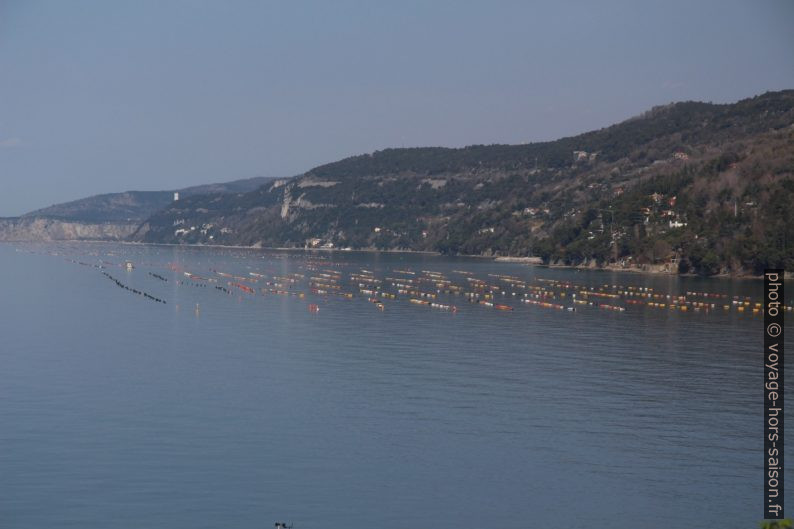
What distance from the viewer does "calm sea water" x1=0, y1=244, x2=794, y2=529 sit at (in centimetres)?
3356

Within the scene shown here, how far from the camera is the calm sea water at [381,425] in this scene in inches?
1321

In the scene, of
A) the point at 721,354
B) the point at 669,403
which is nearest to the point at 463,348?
the point at 721,354

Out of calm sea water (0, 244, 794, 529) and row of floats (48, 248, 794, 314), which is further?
row of floats (48, 248, 794, 314)

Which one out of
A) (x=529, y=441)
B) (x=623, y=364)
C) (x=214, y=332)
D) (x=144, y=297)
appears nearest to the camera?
(x=529, y=441)

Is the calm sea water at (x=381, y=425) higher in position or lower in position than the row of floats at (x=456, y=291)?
lower

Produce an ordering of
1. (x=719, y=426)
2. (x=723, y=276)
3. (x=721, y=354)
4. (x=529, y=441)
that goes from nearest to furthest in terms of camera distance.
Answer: (x=529, y=441) < (x=719, y=426) < (x=721, y=354) < (x=723, y=276)

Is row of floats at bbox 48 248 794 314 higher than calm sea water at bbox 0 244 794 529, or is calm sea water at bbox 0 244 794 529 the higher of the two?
row of floats at bbox 48 248 794 314

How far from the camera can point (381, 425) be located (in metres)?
43.8

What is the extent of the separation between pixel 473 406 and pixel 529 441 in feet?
22.3

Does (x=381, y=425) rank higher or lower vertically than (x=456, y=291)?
lower

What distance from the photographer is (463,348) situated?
68000 millimetres

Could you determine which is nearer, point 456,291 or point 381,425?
point 381,425

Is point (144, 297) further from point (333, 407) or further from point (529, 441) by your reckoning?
point (529, 441)

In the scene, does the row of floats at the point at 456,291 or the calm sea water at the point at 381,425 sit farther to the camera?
the row of floats at the point at 456,291
